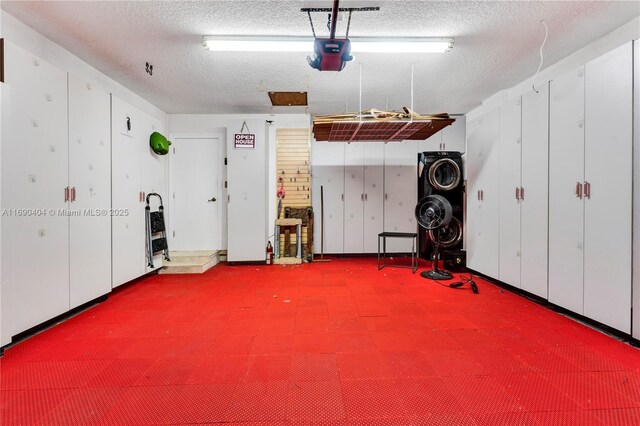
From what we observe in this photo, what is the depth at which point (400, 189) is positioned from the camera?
6727 millimetres

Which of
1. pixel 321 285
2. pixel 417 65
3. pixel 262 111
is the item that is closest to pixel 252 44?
pixel 417 65

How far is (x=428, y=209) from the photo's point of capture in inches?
196

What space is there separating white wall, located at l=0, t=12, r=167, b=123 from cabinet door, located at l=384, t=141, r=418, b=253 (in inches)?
218

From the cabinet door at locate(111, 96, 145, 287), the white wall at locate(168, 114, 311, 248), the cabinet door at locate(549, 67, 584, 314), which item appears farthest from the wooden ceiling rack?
the cabinet door at locate(111, 96, 145, 287)

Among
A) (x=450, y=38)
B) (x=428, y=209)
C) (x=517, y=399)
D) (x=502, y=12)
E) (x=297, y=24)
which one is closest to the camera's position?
(x=517, y=399)

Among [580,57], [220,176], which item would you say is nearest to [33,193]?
[220,176]

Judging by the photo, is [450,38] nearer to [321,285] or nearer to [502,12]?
[502,12]

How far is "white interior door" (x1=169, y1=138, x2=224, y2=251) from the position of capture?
245 inches

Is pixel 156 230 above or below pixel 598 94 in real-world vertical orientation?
below

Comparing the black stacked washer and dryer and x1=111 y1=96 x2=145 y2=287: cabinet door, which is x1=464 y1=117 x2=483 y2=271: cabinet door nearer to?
the black stacked washer and dryer

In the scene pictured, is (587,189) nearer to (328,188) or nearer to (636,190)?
(636,190)

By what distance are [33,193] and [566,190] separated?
231 inches

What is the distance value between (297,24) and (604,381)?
13.8 ft

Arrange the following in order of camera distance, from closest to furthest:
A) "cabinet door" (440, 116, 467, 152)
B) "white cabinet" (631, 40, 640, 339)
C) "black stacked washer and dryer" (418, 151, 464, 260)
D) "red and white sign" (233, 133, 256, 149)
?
"white cabinet" (631, 40, 640, 339), "black stacked washer and dryer" (418, 151, 464, 260), "red and white sign" (233, 133, 256, 149), "cabinet door" (440, 116, 467, 152)
